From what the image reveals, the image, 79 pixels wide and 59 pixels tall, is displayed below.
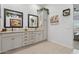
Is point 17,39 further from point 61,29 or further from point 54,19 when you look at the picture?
point 61,29

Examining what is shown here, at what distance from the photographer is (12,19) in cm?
418

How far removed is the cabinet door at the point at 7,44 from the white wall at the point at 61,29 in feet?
5.93

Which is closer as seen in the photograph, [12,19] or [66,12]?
[12,19]

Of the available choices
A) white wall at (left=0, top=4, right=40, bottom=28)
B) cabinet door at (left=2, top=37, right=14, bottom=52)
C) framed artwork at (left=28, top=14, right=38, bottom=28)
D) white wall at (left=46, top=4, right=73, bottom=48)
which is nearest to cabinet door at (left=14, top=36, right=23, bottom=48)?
cabinet door at (left=2, top=37, right=14, bottom=52)

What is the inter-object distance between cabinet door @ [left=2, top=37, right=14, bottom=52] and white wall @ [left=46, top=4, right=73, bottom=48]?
71.1 inches

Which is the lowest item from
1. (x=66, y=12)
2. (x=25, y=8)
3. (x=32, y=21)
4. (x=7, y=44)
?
(x=7, y=44)

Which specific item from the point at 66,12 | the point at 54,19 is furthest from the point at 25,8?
the point at 66,12

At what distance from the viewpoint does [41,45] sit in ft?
15.3

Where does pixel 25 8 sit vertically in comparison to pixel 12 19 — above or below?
above

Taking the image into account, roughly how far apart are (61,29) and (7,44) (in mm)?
2410

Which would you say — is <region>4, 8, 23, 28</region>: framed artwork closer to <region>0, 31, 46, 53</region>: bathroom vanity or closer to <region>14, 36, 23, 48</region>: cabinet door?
<region>0, 31, 46, 53</region>: bathroom vanity

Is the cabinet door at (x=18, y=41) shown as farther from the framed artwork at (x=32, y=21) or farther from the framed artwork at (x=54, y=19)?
the framed artwork at (x=54, y=19)
